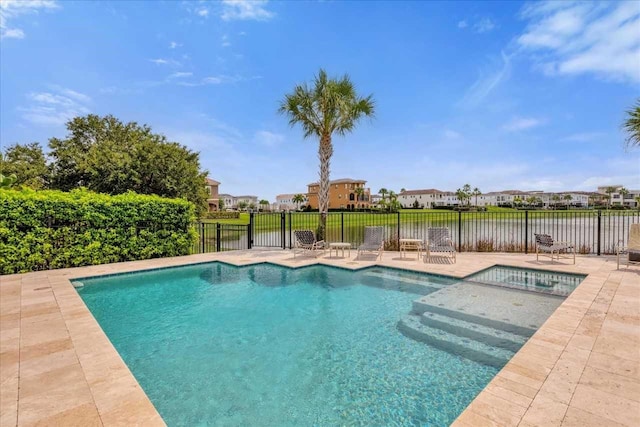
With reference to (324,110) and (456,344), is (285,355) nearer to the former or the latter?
(456,344)

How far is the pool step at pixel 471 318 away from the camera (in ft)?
14.3

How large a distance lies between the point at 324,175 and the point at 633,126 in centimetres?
980

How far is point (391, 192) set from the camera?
6938 cm

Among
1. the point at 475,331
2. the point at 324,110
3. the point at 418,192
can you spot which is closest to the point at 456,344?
the point at 475,331

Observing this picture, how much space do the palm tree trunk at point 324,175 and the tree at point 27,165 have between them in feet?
65.3

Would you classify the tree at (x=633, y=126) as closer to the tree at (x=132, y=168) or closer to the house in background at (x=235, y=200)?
the tree at (x=132, y=168)

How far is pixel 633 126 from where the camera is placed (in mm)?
9086

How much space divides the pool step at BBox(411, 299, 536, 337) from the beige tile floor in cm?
33

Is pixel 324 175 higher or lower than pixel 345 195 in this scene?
lower

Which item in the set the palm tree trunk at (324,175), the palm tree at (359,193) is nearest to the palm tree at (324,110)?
the palm tree trunk at (324,175)

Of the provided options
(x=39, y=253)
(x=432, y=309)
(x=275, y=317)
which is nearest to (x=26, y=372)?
(x=275, y=317)

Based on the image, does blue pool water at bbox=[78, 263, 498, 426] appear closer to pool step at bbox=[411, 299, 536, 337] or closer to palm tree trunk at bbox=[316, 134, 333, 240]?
pool step at bbox=[411, 299, 536, 337]

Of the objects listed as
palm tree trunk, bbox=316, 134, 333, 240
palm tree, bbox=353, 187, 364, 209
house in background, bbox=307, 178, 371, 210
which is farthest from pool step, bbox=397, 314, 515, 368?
palm tree, bbox=353, 187, 364, 209

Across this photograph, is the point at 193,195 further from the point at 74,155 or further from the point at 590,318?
the point at 590,318
